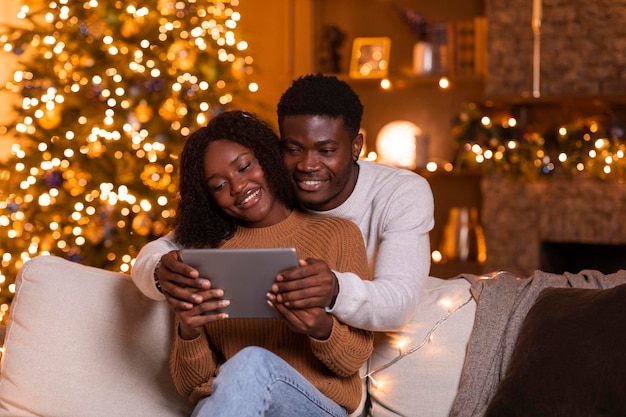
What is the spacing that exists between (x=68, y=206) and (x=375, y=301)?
2282 millimetres

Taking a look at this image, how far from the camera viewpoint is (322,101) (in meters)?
2.09

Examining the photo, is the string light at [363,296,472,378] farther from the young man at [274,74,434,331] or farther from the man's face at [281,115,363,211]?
the man's face at [281,115,363,211]

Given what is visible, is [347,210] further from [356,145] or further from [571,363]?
[571,363]

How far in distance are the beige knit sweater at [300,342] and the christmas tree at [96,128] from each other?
1.82m

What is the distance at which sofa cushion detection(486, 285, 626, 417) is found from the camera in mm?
1841

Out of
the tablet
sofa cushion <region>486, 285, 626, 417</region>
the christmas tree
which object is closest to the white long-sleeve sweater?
the tablet

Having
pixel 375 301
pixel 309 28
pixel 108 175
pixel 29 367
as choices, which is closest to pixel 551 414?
pixel 375 301

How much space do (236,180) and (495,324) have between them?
0.70m

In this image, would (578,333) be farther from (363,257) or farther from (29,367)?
(29,367)

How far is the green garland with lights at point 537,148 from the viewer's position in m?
4.38

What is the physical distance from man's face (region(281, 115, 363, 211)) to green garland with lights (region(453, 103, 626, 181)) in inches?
101

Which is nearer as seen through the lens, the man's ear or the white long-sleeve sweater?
the white long-sleeve sweater

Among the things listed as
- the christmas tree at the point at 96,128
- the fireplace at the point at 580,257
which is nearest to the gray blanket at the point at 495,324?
the christmas tree at the point at 96,128

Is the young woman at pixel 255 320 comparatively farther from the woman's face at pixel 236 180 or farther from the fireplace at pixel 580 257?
the fireplace at pixel 580 257
